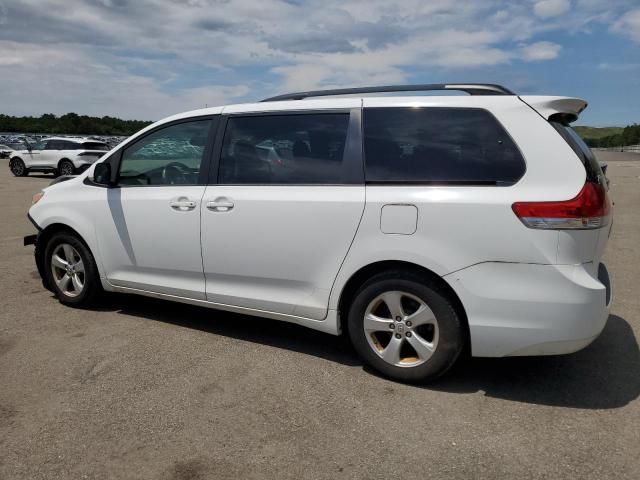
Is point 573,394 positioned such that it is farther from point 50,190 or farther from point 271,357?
point 50,190

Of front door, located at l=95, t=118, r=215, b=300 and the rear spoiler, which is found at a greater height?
A: the rear spoiler

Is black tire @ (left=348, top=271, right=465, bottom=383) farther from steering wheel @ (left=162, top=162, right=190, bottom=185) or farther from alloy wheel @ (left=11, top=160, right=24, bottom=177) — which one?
alloy wheel @ (left=11, top=160, right=24, bottom=177)

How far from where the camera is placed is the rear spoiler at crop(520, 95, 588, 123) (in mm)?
3209

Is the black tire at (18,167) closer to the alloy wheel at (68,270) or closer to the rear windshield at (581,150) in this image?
the alloy wheel at (68,270)

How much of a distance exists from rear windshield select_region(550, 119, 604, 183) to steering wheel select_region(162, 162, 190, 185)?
2.62 m

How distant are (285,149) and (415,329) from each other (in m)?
1.51

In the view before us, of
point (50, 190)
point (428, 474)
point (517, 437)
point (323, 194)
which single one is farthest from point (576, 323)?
point (50, 190)

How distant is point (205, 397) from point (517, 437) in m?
1.78

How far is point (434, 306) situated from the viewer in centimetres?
329

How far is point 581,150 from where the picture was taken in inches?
129

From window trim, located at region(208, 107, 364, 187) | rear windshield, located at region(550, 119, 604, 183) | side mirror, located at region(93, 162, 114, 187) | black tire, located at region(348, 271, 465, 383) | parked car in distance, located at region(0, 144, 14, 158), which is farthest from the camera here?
parked car in distance, located at region(0, 144, 14, 158)

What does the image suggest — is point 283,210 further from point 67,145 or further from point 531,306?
point 67,145

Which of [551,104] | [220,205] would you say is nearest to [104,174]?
[220,205]

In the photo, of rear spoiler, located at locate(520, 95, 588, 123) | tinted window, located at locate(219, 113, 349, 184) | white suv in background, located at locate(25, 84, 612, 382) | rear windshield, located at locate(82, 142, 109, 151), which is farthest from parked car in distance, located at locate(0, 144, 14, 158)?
rear spoiler, located at locate(520, 95, 588, 123)
